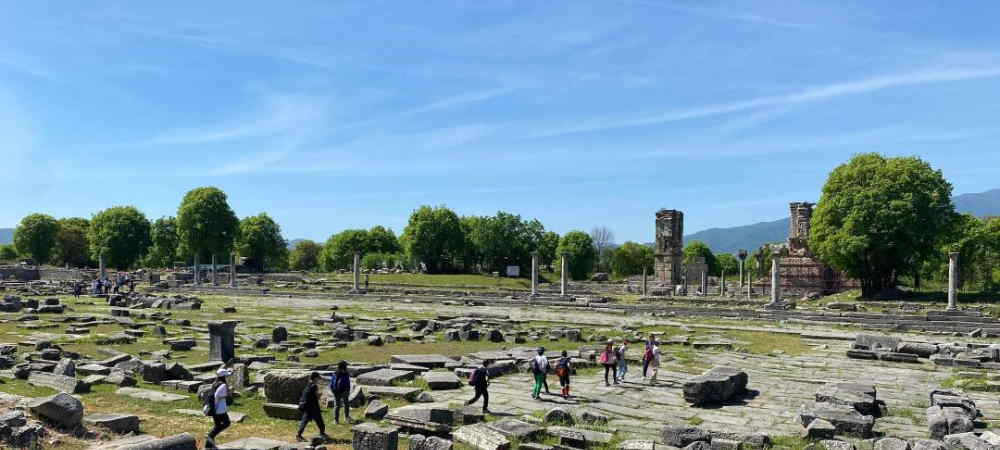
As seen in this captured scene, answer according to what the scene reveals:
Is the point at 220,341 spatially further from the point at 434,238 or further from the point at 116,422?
the point at 434,238

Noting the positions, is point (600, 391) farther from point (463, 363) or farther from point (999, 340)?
point (999, 340)

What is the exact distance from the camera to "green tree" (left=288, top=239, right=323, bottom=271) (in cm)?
15227

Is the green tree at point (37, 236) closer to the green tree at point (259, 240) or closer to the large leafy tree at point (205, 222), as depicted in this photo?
the green tree at point (259, 240)

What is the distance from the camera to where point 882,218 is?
159ft

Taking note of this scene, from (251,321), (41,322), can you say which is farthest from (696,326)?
(41,322)

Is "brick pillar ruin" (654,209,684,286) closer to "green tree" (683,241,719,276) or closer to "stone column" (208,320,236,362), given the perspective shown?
"green tree" (683,241,719,276)

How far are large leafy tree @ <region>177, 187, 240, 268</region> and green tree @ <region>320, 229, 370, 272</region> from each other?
41.8 meters

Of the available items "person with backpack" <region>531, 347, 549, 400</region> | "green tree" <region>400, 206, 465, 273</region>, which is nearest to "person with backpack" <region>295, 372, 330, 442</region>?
"person with backpack" <region>531, 347, 549, 400</region>

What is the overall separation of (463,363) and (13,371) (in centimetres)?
1191

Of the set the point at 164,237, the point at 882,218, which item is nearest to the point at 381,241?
the point at 164,237

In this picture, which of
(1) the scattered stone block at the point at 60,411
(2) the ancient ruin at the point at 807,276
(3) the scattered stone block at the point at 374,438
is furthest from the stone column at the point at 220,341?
(2) the ancient ruin at the point at 807,276

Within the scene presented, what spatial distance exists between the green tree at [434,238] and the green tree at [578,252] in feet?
51.7

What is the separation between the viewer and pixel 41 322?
33531 mm

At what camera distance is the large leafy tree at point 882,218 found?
48.6 meters
